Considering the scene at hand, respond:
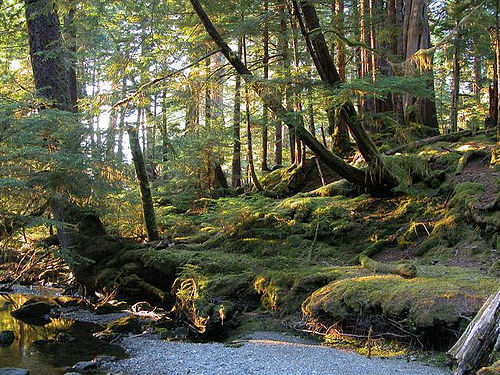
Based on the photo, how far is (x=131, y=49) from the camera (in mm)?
10891

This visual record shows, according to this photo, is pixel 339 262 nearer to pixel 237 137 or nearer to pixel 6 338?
pixel 6 338

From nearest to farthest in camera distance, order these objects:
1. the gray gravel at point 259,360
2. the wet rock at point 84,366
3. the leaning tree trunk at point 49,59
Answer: the gray gravel at point 259,360
the wet rock at point 84,366
the leaning tree trunk at point 49,59

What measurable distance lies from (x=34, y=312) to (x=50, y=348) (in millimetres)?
3253

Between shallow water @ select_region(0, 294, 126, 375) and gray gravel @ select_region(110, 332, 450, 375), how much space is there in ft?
2.63

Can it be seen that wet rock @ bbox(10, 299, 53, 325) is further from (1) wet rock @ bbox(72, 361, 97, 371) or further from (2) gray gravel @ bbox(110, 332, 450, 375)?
(1) wet rock @ bbox(72, 361, 97, 371)

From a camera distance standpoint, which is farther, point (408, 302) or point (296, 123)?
point (296, 123)

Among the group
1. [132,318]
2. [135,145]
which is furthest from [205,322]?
[135,145]

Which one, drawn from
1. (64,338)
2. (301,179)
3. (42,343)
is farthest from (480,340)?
(301,179)

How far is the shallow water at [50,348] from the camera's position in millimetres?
7324

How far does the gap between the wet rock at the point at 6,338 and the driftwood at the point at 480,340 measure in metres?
8.30

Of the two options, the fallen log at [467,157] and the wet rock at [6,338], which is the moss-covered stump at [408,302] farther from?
the wet rock at [6,338]

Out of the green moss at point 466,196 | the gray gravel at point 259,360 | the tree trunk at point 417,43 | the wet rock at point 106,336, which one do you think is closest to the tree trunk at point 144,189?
Result: the wet rock at point 106,336

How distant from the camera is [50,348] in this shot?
27.2 feet

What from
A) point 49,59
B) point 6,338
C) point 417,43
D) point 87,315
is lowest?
point 87,315
